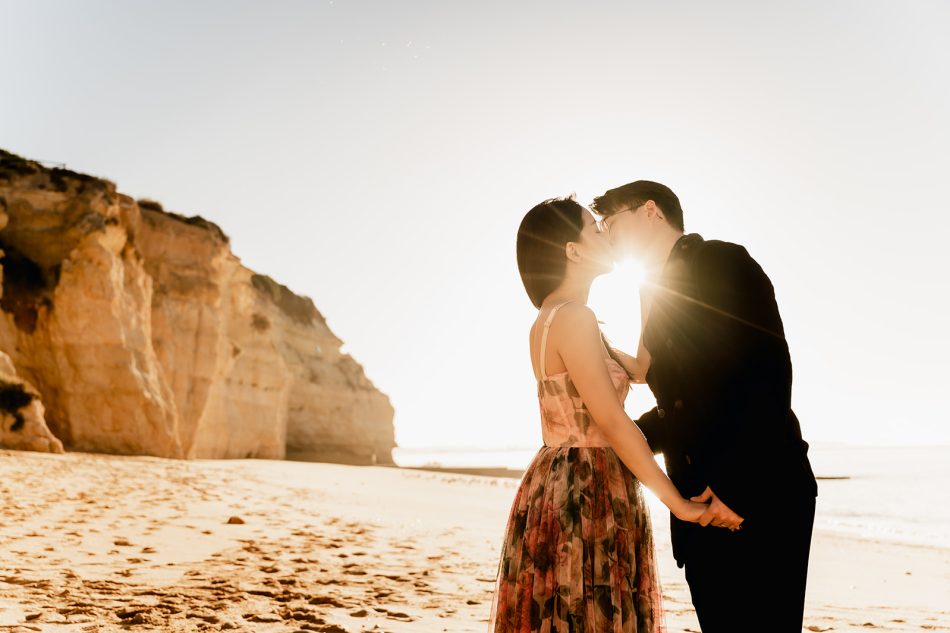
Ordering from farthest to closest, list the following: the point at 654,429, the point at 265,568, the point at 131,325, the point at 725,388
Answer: the point at 131,325, the point at 265,568, the point at 654,429, the point at 725,388

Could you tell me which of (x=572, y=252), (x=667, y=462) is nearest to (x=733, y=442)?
(x=667, y=462)

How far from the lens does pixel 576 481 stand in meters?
2.35

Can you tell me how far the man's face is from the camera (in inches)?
107

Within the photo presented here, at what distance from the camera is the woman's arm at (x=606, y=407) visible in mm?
2238

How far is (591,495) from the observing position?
91.4 inches

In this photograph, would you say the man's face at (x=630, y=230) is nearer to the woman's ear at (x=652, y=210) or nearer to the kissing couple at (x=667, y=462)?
the woman's ear at (x=652, y=210)

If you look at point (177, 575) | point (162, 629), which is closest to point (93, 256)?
point (177, 575)

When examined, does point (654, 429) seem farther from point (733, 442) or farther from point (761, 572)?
point (761, 572)

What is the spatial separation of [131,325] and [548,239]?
21.6 m

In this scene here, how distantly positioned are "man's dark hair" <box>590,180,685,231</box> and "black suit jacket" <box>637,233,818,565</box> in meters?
0.16

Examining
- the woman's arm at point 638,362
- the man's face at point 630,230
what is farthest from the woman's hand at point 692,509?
the man's face at point 630,230

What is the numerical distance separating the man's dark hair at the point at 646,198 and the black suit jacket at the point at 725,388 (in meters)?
0.16

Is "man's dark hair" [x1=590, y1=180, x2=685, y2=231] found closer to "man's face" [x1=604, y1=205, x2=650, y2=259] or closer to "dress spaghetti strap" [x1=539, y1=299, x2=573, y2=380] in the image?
"man's face" [x1=604, y1=205, x2=650, y2=259]

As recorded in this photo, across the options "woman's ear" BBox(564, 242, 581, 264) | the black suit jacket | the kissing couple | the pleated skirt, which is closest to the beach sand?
the pleated skirt
